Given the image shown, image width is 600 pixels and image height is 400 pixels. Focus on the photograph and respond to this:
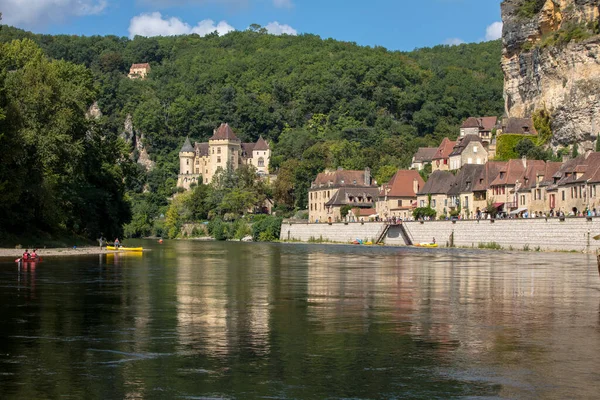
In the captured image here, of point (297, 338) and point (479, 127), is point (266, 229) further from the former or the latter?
point (297, 338)

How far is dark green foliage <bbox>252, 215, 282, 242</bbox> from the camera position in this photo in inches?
5246

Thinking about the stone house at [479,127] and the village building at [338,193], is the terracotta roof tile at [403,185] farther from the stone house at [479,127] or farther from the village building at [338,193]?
the stone house at [479,127]

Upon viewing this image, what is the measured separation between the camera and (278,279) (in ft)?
Result: 139

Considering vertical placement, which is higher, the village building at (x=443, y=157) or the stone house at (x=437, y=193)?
the village building at (x=443, y=157)

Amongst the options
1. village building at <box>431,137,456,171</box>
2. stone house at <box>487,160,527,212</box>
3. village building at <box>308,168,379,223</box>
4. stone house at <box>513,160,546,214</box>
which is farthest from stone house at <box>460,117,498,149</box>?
stone house at <box>513,160,546,214</box>

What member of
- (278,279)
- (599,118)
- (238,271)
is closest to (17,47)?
(238,271)

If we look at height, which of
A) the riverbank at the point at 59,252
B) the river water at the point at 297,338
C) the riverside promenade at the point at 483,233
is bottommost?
the river water at the point at 297,338

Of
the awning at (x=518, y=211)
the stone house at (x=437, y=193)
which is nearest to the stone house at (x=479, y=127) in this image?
the stone house at (x=437, y=193)

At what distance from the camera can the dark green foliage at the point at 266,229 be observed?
437 feet

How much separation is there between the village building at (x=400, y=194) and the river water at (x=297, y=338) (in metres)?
74.9

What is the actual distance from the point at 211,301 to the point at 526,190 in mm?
62174

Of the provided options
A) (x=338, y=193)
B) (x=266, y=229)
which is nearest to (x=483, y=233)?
(x=338, y=193)

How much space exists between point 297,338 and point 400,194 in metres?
94.9

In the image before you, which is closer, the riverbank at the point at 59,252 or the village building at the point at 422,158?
the riverbank at the point at 59,252
